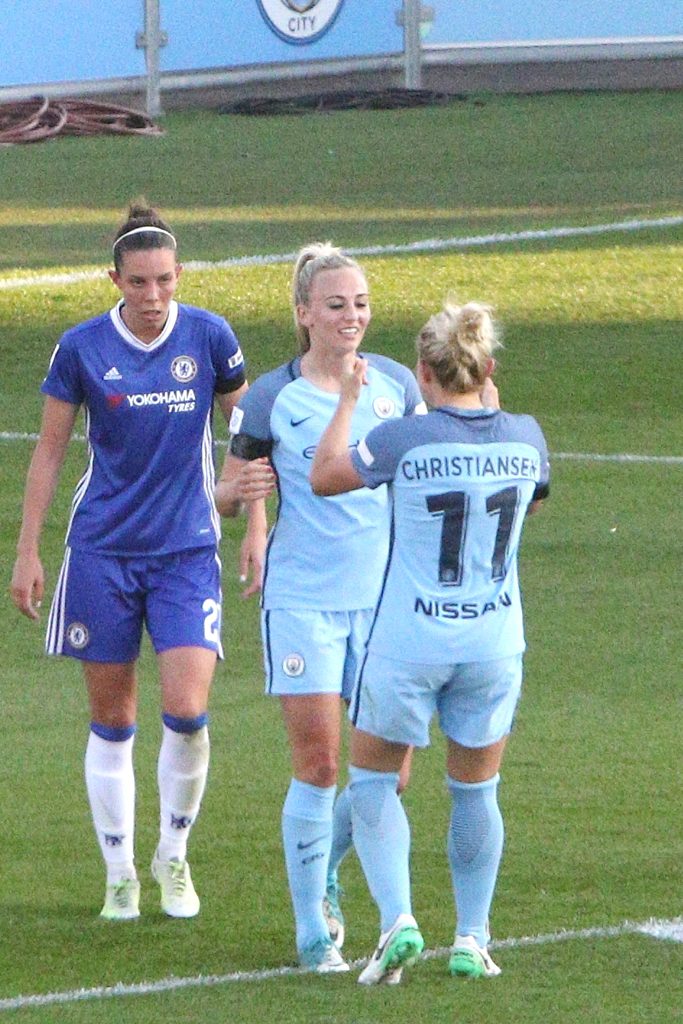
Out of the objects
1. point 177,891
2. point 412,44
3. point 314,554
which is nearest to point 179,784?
point 177,891

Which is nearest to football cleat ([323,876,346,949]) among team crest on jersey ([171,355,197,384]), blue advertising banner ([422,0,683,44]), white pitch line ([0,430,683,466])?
team crest on jersey ([171,355,197,384])

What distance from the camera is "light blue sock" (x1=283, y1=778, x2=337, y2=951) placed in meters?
5.49

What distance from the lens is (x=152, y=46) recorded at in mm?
26703

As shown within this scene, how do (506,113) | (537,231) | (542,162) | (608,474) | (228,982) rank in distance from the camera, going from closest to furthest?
(228,982), (608,474), (537,231), (542,162), (506,113)

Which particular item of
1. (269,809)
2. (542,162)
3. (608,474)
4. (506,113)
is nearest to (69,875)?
(269,809)

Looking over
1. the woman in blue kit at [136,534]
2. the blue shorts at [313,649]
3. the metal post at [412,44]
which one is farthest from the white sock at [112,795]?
the metal post at [412,44]

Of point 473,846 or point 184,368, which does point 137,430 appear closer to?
point 184,368

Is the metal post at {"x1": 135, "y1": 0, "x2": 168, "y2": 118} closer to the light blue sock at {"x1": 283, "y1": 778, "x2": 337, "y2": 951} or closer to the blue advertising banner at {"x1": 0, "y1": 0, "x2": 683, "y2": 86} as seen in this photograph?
the blue advertising banner at {"x1": 0, "y1": 0, "x2": 683, "y2": 86}

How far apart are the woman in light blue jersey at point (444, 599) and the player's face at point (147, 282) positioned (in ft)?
2.85

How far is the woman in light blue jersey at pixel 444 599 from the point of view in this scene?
513cm

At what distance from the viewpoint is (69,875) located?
21.6 feet

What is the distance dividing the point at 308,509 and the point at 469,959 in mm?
1212

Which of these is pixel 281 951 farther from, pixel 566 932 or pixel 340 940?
pixel 566 932

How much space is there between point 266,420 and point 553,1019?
65.9 inches
